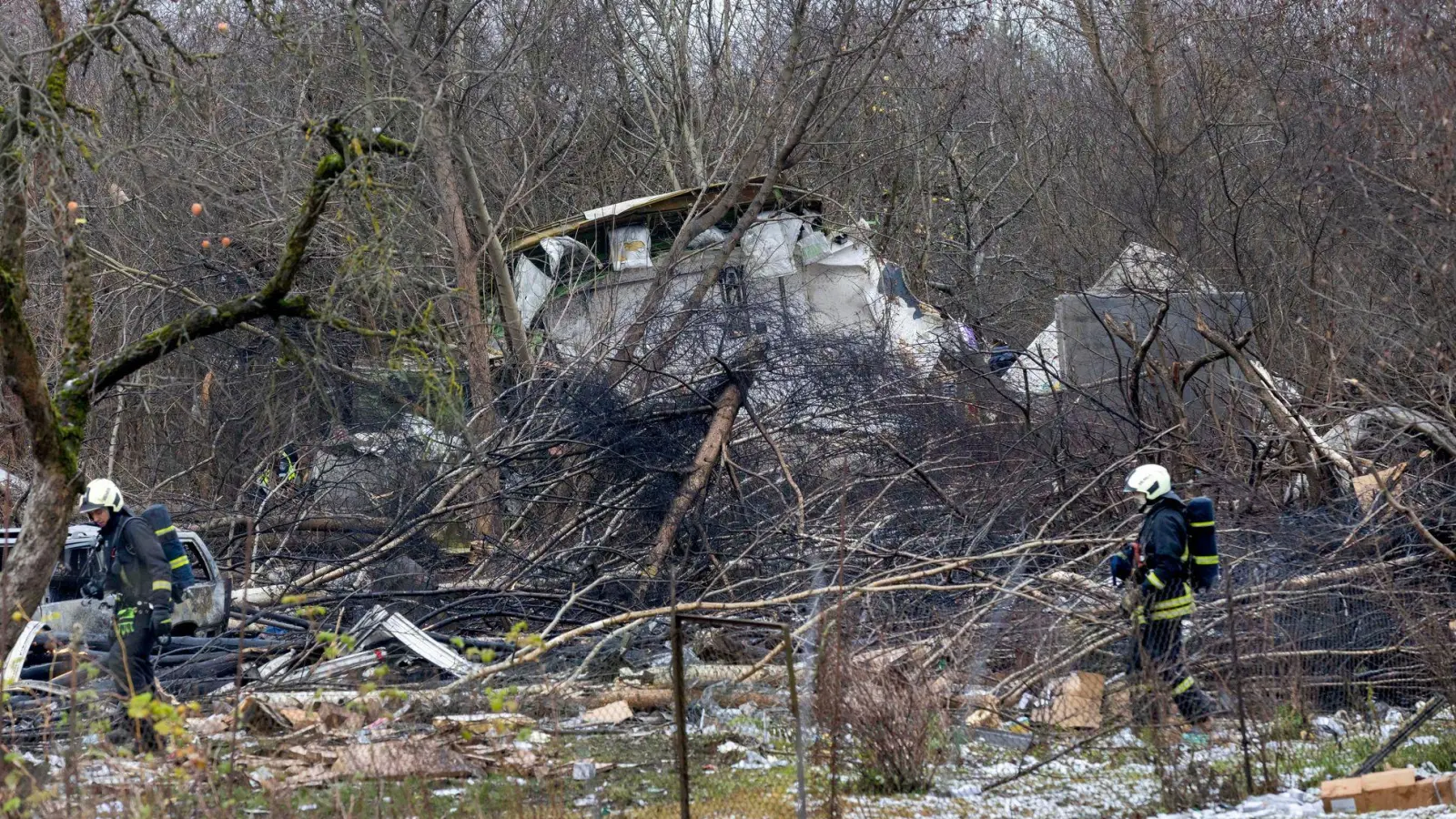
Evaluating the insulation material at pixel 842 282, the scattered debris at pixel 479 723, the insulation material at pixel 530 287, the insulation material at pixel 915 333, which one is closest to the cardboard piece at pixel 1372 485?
the insulation material at pixel 915 333

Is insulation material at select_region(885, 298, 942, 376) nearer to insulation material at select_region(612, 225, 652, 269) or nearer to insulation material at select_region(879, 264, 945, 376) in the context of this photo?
insulation material at select_region(879, 264, 945, 376)

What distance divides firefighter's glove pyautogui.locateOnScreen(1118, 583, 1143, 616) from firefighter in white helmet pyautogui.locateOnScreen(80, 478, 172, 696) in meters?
5.24

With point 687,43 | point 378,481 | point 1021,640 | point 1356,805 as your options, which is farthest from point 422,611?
point 687,43

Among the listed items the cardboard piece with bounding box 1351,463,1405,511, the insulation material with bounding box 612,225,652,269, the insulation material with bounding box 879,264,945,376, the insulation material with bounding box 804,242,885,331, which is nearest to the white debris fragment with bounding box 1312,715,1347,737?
the cardboard piece with bounding box 1351,463,1405,511

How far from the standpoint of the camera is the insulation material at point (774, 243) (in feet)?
52.0

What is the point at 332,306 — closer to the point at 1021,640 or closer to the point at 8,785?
the point at 8,785

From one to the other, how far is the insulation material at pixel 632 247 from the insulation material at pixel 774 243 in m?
1.11

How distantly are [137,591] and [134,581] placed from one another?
70 mm

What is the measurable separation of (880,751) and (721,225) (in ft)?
33.7

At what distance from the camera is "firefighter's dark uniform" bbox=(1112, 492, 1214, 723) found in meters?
7.11

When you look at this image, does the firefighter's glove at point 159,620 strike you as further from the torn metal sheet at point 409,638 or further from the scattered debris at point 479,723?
the scattered debris at point 479,723

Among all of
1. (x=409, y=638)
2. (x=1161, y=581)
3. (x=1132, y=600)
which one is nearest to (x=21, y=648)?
(x=409, y=638)

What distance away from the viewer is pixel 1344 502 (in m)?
10.2

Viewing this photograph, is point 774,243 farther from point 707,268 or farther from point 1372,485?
point 1372,485
